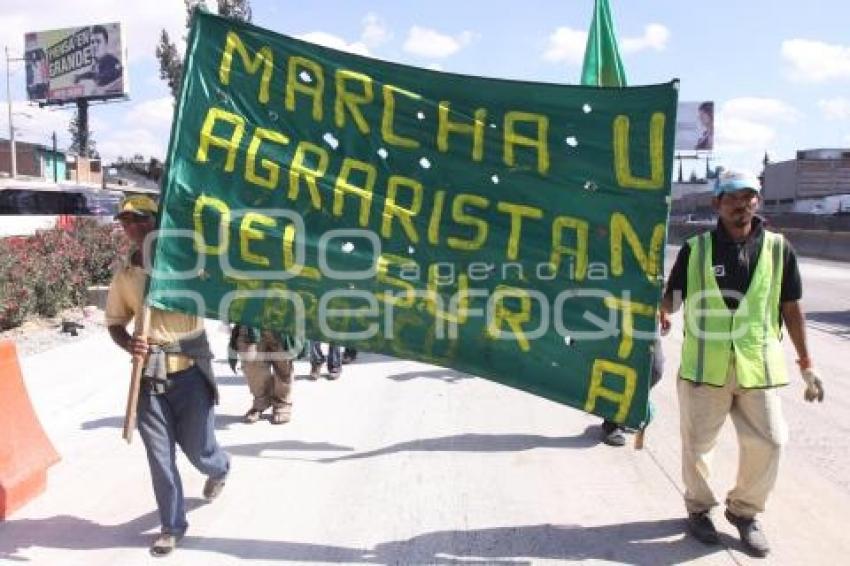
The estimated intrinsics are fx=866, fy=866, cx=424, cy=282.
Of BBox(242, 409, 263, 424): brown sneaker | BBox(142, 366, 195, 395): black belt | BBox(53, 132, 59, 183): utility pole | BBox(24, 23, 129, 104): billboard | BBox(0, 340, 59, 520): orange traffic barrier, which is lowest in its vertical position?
BBox(242, 409, 263, 424): brown sneaker

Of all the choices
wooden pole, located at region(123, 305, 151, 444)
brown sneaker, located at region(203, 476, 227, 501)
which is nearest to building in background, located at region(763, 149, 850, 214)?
brown sneaker, located at region(203, 476, 227, 501)

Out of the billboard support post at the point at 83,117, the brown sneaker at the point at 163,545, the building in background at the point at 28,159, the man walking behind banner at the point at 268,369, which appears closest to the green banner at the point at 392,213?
the brown sneaker at the point at 163,545

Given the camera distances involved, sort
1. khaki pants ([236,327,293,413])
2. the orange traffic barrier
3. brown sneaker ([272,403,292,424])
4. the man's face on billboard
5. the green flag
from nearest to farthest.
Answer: the orange traffic barrier → brown sneaker ([272,403,292,424]) → khaki pants ([236,327,293,413]) → the green flag → the man's face on billboard

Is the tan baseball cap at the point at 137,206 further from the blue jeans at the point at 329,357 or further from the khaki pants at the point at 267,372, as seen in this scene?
the blue jeans at the point at 329,357

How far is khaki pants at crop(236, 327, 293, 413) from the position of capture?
716cm

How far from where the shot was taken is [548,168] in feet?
14.6

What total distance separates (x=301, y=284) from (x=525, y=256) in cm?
118

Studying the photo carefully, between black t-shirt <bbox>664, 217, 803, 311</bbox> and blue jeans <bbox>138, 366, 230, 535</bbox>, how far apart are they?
8.92 ft

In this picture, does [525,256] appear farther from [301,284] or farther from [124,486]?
[124,486]

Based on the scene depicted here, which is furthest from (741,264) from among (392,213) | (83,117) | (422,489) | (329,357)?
(83,117)

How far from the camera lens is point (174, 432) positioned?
15.0 ft

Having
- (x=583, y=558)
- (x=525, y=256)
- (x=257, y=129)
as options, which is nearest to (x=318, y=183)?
(x=257, y=129)

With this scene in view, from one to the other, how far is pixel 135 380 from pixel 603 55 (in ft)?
17.6

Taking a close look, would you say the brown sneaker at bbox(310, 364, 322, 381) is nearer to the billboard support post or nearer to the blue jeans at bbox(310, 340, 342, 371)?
the blue jeans at bbox(310, 340, 342, 371)
